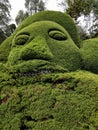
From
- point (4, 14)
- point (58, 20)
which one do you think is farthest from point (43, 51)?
point (4, 14)

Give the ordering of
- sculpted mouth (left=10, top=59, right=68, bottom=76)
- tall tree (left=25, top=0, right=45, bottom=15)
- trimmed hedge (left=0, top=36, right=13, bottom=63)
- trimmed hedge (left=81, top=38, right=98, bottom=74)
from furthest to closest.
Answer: tall tree (left=25, top=0, right=45, bottom=15) → trimmed hedge (left=0, top=36, right=13, bottom=63) → trimmed hedge (left=81, top=38, right=98, bottom=74) → sculpted mouth (left=10, top=59, right=68, bottom=76)

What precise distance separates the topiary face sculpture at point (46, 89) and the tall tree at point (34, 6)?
59.9ft

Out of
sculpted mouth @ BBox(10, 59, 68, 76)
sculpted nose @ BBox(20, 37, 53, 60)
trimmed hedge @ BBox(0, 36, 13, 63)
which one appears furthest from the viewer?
trimmed hedge @ BBox(0, 36, 13, 63)

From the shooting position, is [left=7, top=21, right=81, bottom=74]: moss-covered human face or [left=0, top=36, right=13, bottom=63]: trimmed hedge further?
[left=0, top=36, right=13, bottom=63]: trimmed hedge

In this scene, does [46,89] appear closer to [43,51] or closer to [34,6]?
[43,51]

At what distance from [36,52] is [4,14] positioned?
14729 mm

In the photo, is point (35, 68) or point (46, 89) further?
point (35, 68)

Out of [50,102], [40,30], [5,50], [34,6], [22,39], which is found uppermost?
[34,6]

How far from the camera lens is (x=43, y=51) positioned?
6.34 meters

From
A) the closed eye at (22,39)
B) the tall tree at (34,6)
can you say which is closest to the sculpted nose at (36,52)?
the closed eye at (22,39)

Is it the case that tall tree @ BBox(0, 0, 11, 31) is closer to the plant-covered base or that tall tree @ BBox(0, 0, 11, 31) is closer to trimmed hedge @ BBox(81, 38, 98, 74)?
trimmed hedge @ BBox(81, 38, 98, 74)

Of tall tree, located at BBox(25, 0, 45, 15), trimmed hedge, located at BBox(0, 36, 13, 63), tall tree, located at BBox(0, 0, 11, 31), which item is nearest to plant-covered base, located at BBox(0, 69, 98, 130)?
trimmed hedge, located at BBox(0, 36, 13, 63)

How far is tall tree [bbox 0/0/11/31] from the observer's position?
1997cm

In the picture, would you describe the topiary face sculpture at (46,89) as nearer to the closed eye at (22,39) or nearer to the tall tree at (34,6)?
the closed eye at (22,39)
